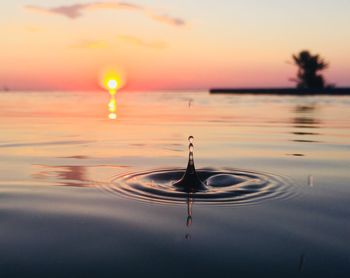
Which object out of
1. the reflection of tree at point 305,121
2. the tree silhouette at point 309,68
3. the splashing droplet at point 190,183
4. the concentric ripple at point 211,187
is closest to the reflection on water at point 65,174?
the concentric ripple at point 211,187

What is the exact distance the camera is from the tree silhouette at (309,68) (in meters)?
86.4

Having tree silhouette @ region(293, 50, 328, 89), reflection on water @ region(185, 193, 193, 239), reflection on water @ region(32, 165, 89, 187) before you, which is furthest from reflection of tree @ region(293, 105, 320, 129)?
tree silhouette @ region(293, 50, 328, 89)

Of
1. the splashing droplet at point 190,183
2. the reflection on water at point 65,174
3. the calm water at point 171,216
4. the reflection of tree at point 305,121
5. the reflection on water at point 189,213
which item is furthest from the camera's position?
the reflection of tree at point 305,121

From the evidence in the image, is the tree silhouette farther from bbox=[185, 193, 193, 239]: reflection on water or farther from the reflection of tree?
bbox=[185, 193, 193, 239]: reflection on water

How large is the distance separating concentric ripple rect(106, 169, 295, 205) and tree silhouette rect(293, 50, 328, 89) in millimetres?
85601

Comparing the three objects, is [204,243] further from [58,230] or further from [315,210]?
[315,210]

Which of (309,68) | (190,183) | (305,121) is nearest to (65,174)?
(190,183)

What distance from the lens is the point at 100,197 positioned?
5.73 metres

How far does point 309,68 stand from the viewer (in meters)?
87.8

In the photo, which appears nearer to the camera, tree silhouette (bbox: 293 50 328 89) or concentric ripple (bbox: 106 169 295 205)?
concentric ripple (bbox: 106 169 295 205)

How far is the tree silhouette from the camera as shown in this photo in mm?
86438

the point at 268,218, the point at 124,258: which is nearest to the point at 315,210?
the point at 268,218

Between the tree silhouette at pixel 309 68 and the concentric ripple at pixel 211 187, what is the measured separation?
281ft

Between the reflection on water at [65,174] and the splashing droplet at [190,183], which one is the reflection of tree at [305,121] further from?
the reflection on water at [65,174]
